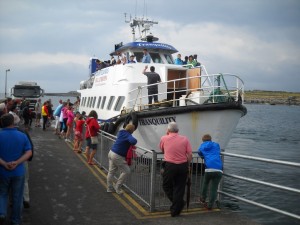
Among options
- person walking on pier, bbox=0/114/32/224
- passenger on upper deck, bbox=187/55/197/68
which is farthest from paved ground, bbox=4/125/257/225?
passenger on upper deck, bbox=187/55/197/68

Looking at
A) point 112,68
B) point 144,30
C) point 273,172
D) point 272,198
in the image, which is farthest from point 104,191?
point 144,30

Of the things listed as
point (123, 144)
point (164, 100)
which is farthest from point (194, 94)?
point (123, 144)

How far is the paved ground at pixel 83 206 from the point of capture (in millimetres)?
6062

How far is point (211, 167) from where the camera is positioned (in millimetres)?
6645

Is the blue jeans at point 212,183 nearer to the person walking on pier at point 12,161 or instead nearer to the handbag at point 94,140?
the person walking on pier at point 12,161

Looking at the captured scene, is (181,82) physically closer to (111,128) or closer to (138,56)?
(138,56)

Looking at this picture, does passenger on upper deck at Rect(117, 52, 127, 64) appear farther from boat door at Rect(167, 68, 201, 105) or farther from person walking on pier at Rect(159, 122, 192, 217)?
person walking on pier at Rect(159, 122, 192, 217)

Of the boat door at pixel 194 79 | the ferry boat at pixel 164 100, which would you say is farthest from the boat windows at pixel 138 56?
the boat door at pixel 194 79

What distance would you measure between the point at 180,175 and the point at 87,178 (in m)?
3.87

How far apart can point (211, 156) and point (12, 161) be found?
12.4 feet

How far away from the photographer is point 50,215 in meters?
6.25

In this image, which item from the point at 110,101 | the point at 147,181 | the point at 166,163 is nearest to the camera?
the point at 166,163

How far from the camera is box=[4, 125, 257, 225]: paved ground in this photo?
19.9ft

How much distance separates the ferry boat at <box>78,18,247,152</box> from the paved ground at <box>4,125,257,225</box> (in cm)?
270
